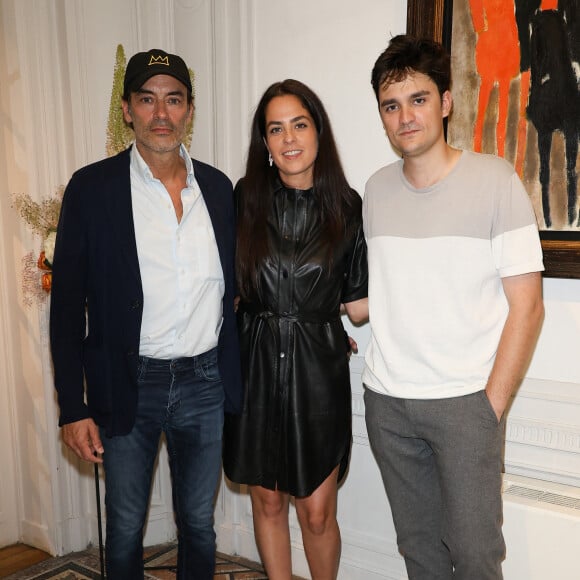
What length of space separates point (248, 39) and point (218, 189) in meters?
0.93

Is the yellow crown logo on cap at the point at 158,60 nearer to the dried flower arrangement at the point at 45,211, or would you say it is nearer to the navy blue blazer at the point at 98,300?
the navy blue blazer at the point at 98,300

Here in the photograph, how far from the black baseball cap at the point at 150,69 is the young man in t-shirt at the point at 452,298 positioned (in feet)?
2.08

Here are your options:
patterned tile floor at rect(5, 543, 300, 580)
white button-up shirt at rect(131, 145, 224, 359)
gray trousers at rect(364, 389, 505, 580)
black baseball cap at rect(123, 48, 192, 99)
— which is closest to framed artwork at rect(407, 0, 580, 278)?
gray trousers at rect(364, 389, 505, 580)

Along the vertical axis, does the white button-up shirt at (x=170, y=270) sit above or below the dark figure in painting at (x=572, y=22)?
below

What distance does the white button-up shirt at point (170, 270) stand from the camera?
1.89 metres

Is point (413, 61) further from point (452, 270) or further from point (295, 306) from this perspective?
point (295, 306)

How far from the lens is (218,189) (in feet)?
6.86

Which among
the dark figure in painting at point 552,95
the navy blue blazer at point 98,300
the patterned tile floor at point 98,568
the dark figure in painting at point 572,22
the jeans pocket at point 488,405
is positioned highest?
the dark figure in painting at point 572,22

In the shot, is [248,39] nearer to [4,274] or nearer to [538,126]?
[538,126]

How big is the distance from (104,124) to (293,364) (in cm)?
159

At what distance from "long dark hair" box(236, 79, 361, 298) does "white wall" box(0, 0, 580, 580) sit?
1.33ft

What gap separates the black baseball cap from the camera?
1929 millimetres

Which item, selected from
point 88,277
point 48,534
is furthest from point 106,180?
point 48,534

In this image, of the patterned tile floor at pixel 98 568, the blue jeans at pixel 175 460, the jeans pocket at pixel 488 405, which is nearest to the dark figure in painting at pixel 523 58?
the jeans pocket at pixel 488 405
